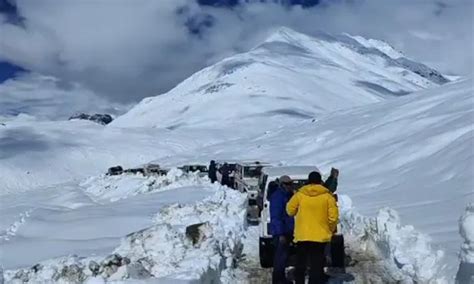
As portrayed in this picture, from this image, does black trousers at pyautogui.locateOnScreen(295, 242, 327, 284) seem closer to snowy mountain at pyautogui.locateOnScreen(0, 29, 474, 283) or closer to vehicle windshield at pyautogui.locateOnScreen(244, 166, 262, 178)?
snowy mountain at pyautogui.locateOnScreen(0, 29, 474, 283)

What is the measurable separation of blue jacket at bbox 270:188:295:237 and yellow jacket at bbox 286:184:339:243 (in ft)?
3.42

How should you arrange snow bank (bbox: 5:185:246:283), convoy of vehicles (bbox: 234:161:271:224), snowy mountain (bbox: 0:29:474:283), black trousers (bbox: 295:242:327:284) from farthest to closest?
convoy of vehicles (bbox: 234:161:271:224) < snowy mountain (bbox: 0:29:474:283) < snow bank (bbox: 5:185:246:283) < black trousers (bbox: 295:242:327:284)

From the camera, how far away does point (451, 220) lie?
1433 centimetres

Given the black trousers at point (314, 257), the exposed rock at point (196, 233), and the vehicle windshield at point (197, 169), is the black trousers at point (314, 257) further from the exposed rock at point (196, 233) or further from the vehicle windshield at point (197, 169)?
the vehicle windshield at point (197, 169)

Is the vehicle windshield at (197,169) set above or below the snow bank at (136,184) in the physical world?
above

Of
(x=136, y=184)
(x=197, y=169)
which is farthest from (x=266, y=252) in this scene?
(x=197, y=169)

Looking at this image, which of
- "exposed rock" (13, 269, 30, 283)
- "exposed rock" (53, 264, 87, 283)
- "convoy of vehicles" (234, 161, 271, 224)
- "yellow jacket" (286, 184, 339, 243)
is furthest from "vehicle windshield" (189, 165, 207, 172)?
"yellow jacket" (286, 184, 339, 243)

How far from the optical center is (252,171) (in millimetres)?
23125

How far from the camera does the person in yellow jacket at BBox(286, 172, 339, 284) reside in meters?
8.94

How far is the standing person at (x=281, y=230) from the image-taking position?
10133mm

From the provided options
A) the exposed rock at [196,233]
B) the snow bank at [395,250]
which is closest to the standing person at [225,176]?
the snow bank at [395,250]

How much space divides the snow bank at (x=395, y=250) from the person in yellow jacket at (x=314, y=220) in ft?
5.97

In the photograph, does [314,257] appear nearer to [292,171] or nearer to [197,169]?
[292,171]

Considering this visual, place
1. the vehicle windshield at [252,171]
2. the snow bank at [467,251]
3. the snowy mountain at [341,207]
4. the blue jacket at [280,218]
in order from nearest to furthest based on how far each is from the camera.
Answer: the snow bank at [467,251] → the blue jacket at [280,218] → the snowy mountain at [341,207] → the vehicle windshield at [252,171]
